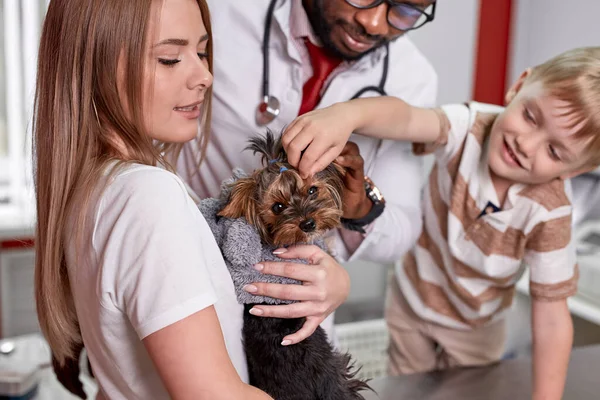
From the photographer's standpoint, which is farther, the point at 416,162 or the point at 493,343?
the point at 493,343

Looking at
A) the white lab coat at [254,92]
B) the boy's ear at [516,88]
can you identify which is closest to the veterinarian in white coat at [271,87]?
the white lab coat at [254,92]

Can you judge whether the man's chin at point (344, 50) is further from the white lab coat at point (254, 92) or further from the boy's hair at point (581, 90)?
the boy's hair at point (581, 90)

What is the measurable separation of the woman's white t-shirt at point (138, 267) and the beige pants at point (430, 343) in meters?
0.75

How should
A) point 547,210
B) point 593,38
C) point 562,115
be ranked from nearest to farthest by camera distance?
1. point 562,115
2. point 547,210
3. point 593,38

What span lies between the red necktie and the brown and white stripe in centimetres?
23

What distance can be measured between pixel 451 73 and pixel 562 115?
3.46 ft

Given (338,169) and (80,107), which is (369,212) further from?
(80,107)

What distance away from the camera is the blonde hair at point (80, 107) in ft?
2.24

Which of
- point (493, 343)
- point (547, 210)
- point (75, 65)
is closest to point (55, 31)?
point (75, 65)

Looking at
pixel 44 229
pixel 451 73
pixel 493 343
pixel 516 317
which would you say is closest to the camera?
pixel 44 229

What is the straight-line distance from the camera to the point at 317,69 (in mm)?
1140

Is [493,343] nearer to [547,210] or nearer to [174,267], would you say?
[547,210]

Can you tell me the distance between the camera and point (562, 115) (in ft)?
3.16

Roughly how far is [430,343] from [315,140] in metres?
0.78
